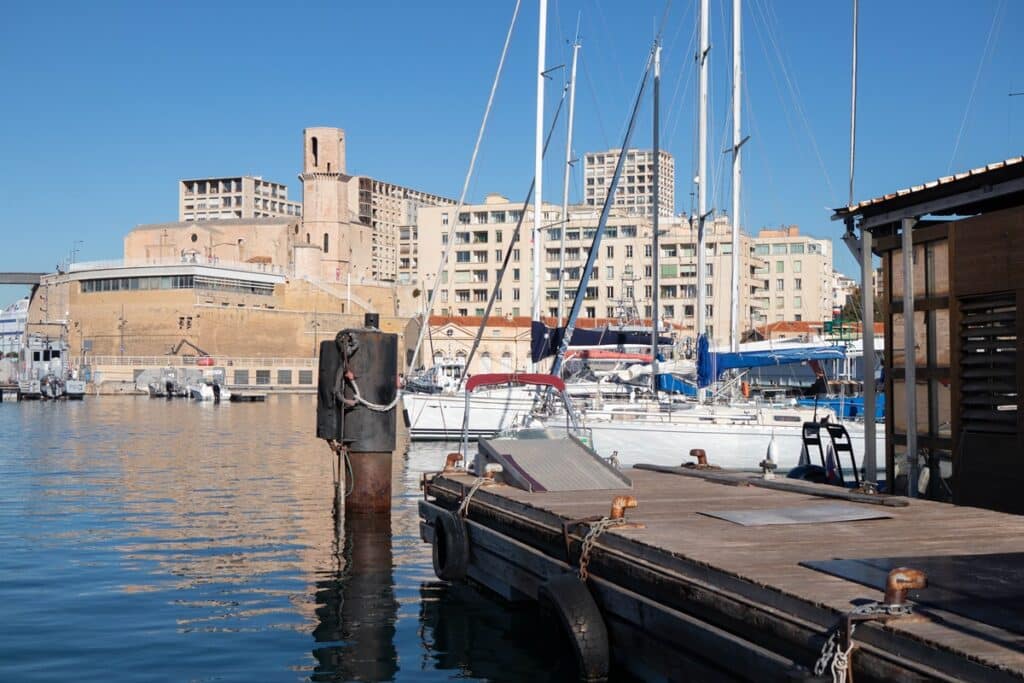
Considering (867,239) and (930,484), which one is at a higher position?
(867,239)

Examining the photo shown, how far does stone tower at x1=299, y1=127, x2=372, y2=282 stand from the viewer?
150125mm

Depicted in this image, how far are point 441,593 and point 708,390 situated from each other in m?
22.8

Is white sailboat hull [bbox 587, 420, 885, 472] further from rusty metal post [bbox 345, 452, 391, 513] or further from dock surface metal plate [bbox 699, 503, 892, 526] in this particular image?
dock surface metal plate [bbox 699, 503, 892, 526]

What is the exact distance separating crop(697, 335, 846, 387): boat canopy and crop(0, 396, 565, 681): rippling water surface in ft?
32.2

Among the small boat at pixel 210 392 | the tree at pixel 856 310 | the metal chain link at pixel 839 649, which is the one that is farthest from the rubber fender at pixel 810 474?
the small boat at pixel 210 392

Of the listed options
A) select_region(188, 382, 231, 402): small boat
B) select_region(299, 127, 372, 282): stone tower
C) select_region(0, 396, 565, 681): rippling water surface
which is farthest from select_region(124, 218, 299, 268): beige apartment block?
select_region(0, 396, 565, 681): rippling water surface

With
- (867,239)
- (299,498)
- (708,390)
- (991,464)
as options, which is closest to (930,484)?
(991,464)

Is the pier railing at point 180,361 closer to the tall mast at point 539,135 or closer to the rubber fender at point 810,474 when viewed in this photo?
the tall mast at point 539,135

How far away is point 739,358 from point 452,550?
2298 cm

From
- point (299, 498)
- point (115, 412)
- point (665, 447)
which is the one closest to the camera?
point (299, 498)

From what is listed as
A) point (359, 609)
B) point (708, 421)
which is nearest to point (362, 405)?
point (359, 609)

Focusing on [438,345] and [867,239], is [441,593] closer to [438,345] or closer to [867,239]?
[867,239]

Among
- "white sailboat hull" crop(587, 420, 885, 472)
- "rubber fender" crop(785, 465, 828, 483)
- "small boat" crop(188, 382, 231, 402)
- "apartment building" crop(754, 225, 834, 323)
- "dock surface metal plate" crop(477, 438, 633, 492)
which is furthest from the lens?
"apartment building" crop(754, 225, 834, 323)

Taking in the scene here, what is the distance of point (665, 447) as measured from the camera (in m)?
31.6
